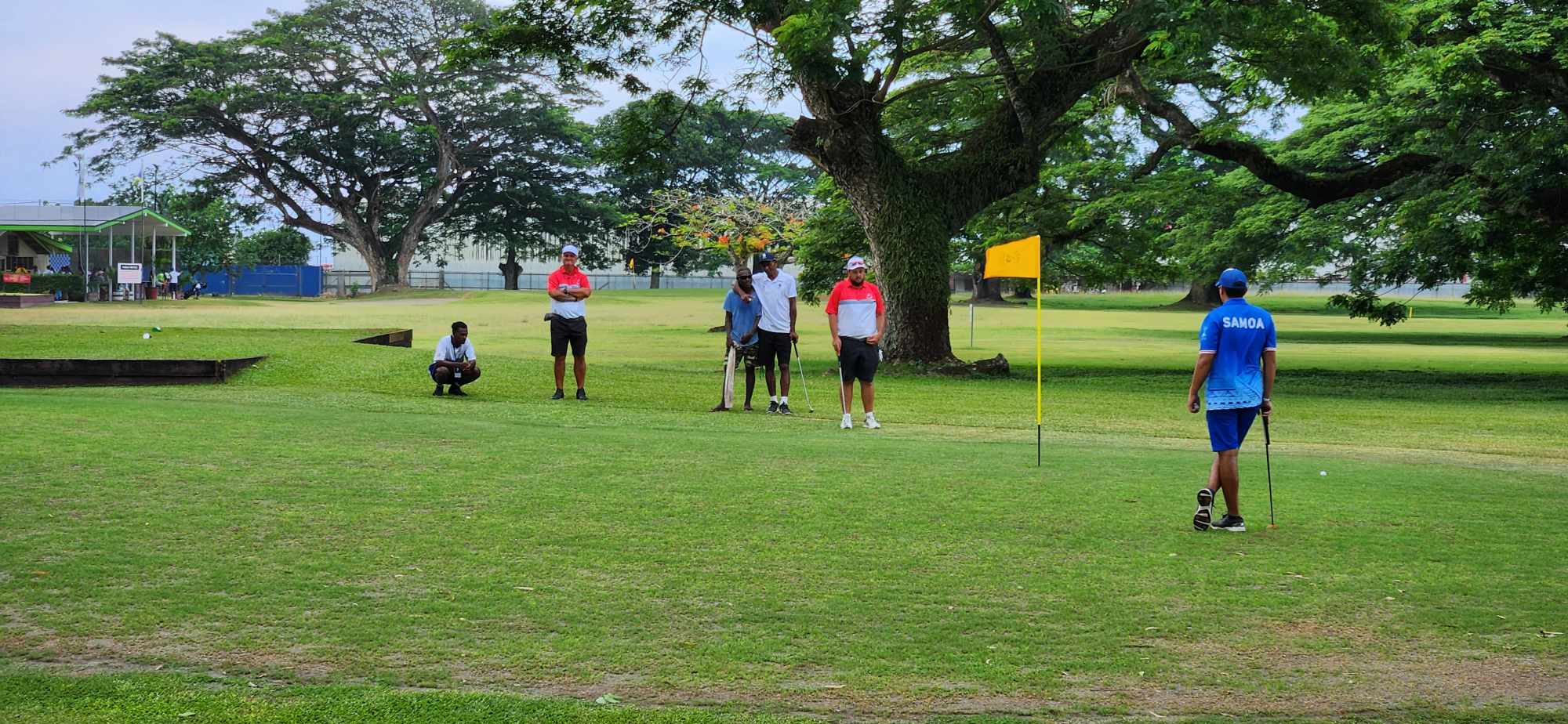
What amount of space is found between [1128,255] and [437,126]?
47517mm

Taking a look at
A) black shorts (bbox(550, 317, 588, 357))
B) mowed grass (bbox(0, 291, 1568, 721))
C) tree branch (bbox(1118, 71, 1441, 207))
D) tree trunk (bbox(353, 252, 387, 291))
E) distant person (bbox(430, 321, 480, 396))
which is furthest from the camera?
tree trunk (bbox(353, 252, 387, 291))

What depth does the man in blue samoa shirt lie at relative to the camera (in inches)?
331

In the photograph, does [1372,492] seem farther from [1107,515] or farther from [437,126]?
[437,126]

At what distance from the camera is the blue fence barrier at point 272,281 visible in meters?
77.6

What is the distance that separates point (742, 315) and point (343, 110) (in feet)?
186

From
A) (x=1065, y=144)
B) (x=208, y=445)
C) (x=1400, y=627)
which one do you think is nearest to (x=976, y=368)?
(x=1065, y=144)

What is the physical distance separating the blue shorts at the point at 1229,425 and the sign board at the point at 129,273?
48802 mm

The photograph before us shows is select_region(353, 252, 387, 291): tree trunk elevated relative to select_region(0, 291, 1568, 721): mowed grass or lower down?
elevated

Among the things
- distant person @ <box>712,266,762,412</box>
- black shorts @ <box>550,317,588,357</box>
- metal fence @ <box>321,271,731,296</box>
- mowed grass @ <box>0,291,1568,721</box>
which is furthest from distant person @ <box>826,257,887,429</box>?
metal fence @ <box>321,271,731,296</box>

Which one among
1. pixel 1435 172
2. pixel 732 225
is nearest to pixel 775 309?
pixel 1435 172

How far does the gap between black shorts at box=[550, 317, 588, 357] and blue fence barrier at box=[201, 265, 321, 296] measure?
63.2m

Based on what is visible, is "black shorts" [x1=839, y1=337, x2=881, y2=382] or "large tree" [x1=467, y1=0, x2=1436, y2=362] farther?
"large tree" [x1=467, y1=0, x2=1436, y2=362]

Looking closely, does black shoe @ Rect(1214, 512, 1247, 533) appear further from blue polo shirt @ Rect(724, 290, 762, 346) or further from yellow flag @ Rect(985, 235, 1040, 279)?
blue polo shirt @ Rect(724, 290, 762, 346)

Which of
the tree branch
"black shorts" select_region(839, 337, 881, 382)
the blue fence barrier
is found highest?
the tree branch
